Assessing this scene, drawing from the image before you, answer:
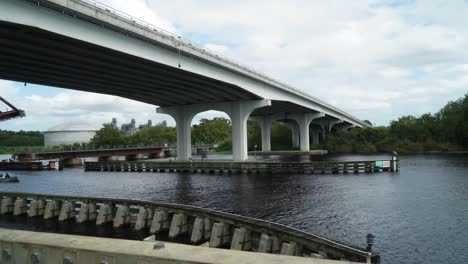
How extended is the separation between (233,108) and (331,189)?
1380 inches

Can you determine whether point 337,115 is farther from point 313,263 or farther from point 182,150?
point 313,263

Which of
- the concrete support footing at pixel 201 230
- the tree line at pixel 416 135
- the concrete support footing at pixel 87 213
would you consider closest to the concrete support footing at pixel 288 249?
the concrete support footing at pixel 201 230

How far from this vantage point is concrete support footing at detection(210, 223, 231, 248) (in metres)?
16.8

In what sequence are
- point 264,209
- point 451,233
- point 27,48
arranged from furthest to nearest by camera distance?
point 27,48 < point 264,209 < point 451,233

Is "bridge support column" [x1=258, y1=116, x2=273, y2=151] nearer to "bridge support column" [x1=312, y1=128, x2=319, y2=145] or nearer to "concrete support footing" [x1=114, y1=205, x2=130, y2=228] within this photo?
"bridge support column" [x1=312, y1=128, x2=319, y2=145]

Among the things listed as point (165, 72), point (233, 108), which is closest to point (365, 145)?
point (233, 108)

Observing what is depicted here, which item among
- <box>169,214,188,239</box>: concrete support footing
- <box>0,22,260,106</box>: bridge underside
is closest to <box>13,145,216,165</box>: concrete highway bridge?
<box>0,22,260,106</box>: bridge underside

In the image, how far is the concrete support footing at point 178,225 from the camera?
18875 mm

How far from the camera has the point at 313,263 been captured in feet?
23.4

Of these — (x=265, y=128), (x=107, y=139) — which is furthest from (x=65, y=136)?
(x=265, y=128)

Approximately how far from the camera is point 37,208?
25469mm

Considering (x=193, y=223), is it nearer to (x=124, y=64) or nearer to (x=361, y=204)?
(x=361, y=204)

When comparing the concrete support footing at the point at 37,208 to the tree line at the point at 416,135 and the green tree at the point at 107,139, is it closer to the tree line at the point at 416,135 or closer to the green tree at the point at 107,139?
the tree line at the point at 416,135

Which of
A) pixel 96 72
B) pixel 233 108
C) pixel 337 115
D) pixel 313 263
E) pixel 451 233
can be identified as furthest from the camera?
pixel 337 115
